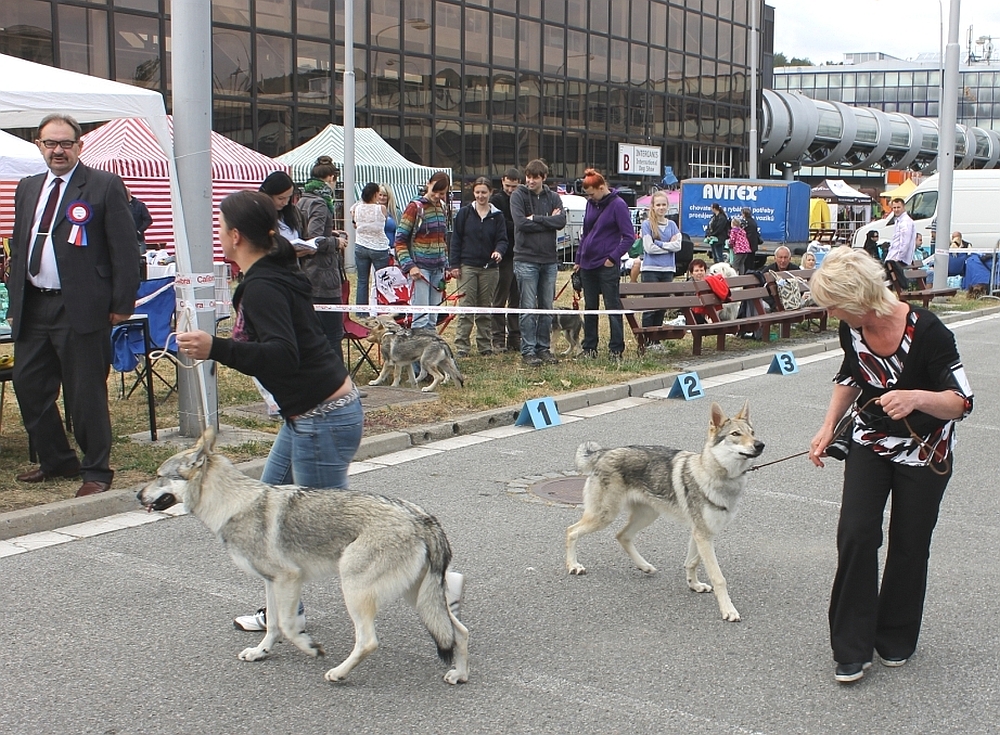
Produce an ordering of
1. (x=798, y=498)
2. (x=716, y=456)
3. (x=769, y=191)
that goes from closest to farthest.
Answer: (x=716, y=456) → (x=798, y=498) → (x=769, y=191)

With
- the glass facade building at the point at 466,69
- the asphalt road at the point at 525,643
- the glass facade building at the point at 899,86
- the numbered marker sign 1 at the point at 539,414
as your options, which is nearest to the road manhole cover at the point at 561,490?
the asphalt road at the point at 525,643

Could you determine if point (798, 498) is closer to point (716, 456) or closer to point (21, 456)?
point (716, 456)

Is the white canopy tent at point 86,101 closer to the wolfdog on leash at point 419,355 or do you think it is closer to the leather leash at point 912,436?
the wolfdog on leash at point 419,355

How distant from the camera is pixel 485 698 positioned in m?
3.95

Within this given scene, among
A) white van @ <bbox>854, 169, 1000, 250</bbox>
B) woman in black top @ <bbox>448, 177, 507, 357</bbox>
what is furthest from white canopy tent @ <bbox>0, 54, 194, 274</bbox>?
white van @ <bbox>854, 169, 1000, 250</bbox>

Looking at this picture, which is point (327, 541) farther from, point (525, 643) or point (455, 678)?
point (525, 643)

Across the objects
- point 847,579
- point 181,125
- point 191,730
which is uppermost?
point 181,125

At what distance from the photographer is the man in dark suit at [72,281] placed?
6.21 metres

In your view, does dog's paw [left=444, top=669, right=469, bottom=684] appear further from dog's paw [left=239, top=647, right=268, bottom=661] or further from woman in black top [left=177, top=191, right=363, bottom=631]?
dog's paw [left=239, top=647, right=268, bottom=661]

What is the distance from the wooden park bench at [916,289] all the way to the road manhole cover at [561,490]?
40.5 ft

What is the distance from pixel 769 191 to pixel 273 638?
100 feet

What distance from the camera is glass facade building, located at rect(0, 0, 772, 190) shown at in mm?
23672

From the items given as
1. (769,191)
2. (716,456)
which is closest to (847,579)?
(716,456)

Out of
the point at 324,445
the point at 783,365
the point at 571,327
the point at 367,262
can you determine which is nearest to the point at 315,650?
the point at 324,445
